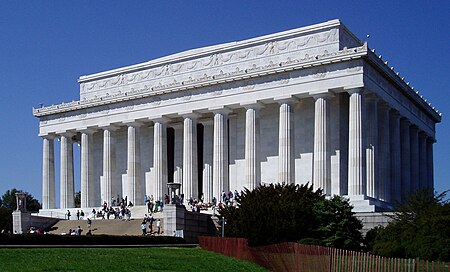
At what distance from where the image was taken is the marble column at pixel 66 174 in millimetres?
88750

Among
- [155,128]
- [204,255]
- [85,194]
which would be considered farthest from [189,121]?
[204,255]

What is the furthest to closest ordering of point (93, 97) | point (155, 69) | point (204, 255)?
1. point (93, 97)
2. point (155, 69)
3. point (204, 255)

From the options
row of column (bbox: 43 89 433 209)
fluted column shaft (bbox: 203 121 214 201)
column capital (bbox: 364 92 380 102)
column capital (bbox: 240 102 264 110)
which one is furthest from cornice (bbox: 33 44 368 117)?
fluted column shaft (bbox: 203 121 214 201)

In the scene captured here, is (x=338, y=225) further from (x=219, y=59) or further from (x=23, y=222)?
(x=219, y=59)

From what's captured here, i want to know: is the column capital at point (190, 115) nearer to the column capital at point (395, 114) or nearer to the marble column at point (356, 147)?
the marble column at point (356, 147)

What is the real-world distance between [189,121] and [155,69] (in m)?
11.6

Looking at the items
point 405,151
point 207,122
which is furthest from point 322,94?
point 207,122

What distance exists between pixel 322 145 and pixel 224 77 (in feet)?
44.3

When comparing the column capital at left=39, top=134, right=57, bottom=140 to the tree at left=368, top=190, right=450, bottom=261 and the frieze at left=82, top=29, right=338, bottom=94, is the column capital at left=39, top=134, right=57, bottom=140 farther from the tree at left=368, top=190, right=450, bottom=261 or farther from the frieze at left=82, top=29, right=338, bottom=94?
the tree at left=368, top=190, right=450, bottom=261

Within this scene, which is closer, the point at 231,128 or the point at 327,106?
the point at 327,106

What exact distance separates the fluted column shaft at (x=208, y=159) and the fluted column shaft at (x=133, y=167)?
7.98 m

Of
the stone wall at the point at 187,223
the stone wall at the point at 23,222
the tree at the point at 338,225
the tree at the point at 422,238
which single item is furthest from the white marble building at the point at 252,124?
the tree at the point at 422,238

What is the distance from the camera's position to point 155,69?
87.5m

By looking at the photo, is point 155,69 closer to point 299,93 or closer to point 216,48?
point 216,48
